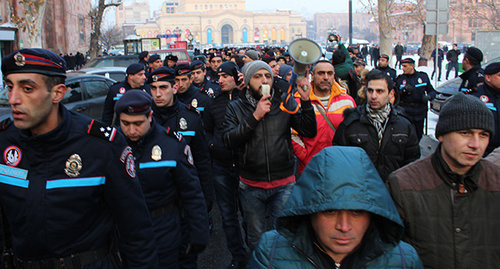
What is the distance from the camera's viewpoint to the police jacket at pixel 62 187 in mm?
2162

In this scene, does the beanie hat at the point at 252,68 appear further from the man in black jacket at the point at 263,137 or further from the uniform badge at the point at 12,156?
the uniform badge at the point at 12,156

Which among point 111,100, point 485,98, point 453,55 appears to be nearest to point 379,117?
point 485,98

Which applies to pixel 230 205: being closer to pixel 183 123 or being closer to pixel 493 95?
pixel 183 123

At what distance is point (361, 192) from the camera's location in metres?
1.72

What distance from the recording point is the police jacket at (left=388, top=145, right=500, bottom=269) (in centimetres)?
226

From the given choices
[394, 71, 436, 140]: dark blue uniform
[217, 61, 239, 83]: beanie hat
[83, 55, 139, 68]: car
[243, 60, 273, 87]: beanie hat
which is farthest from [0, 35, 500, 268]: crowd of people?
[83, 55, 139, 68]: car

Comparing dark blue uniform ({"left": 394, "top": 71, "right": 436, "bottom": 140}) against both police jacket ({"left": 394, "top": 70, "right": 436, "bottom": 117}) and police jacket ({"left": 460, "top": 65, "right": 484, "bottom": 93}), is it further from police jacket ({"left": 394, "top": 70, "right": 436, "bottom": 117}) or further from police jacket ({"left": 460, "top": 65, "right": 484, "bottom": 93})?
police jacket ({"left": 460, "top": 65, "right": 484, "bottom": 93})

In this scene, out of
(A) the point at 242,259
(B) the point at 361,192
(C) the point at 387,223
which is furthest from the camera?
(A) the point at 242,259

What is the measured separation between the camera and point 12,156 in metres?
2.19

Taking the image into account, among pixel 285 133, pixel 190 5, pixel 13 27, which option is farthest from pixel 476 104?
pixel 190 5

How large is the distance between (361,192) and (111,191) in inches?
51.4

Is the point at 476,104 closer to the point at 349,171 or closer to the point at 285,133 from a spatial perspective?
the point at 349,171

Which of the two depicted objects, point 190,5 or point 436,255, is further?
point 190,5

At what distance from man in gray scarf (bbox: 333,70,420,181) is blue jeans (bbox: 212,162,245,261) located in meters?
1.30
